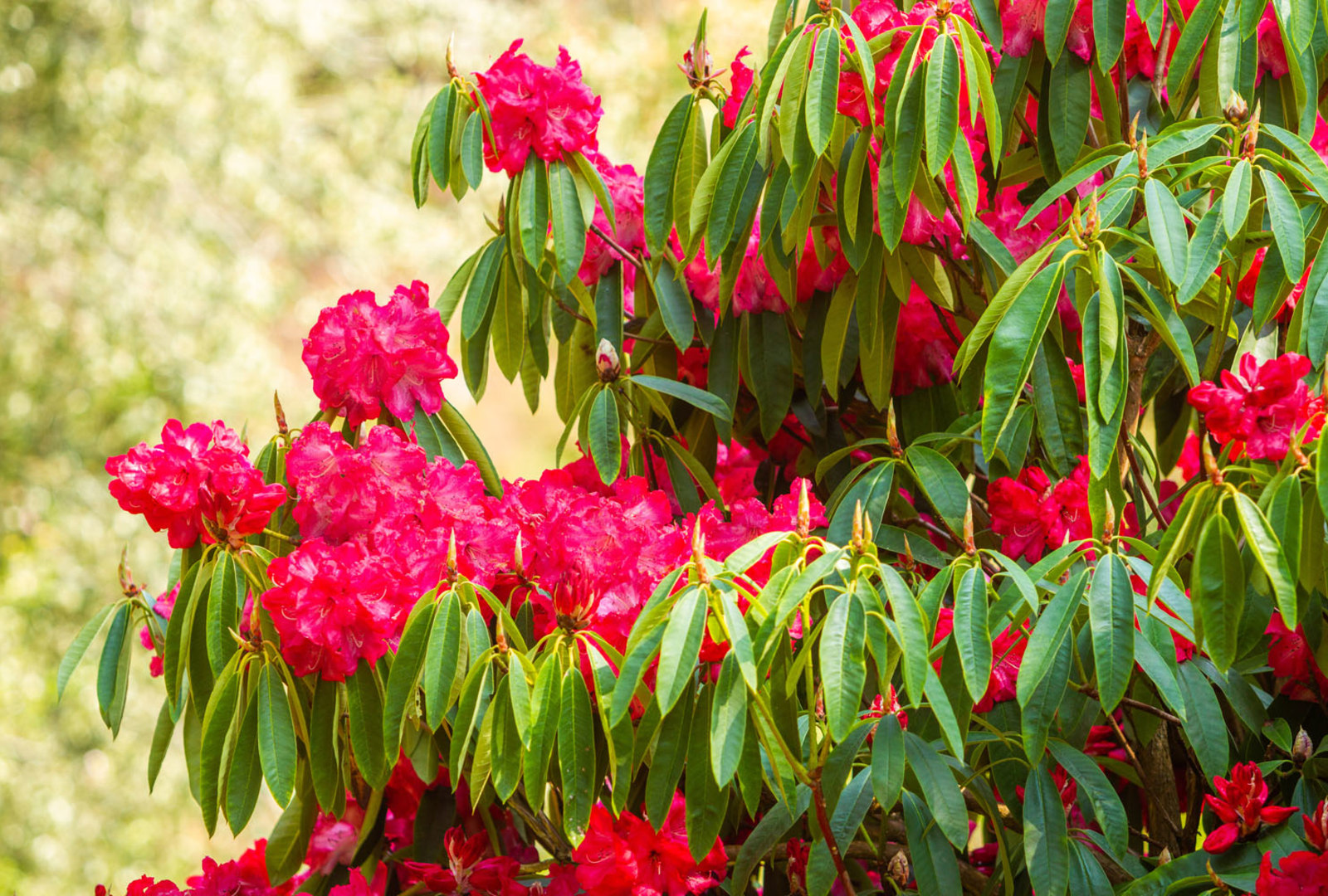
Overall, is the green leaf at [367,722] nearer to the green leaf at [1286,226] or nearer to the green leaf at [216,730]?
the green leaf at [216,730]

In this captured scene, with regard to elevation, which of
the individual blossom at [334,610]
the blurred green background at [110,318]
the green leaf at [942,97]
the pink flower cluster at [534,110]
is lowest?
the individual blossom at [334,610]

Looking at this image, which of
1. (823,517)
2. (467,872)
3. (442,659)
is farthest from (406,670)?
(823,517)

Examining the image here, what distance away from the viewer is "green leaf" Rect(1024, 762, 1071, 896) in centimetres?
90

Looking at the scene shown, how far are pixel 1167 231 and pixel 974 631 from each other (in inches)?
10.7

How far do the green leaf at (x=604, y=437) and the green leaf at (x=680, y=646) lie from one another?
358mm

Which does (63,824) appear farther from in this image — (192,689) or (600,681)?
(600,681)

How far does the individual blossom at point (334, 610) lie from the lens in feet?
2.94

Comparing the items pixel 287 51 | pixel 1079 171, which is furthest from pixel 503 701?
pixel 287 51

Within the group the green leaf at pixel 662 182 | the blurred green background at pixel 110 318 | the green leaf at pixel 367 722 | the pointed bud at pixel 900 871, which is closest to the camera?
the green leaf at pixel 367 722

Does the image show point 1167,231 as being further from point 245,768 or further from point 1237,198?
point 245,768

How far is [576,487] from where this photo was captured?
115cm

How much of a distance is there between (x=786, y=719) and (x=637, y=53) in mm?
5989

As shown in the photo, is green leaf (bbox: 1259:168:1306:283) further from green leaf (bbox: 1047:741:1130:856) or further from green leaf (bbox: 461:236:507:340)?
green leaf (bbox: 461:236:507:340)

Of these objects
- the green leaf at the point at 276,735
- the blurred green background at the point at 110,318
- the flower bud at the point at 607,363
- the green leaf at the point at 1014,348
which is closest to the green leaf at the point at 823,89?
the green leaf at the point at 1014,348
